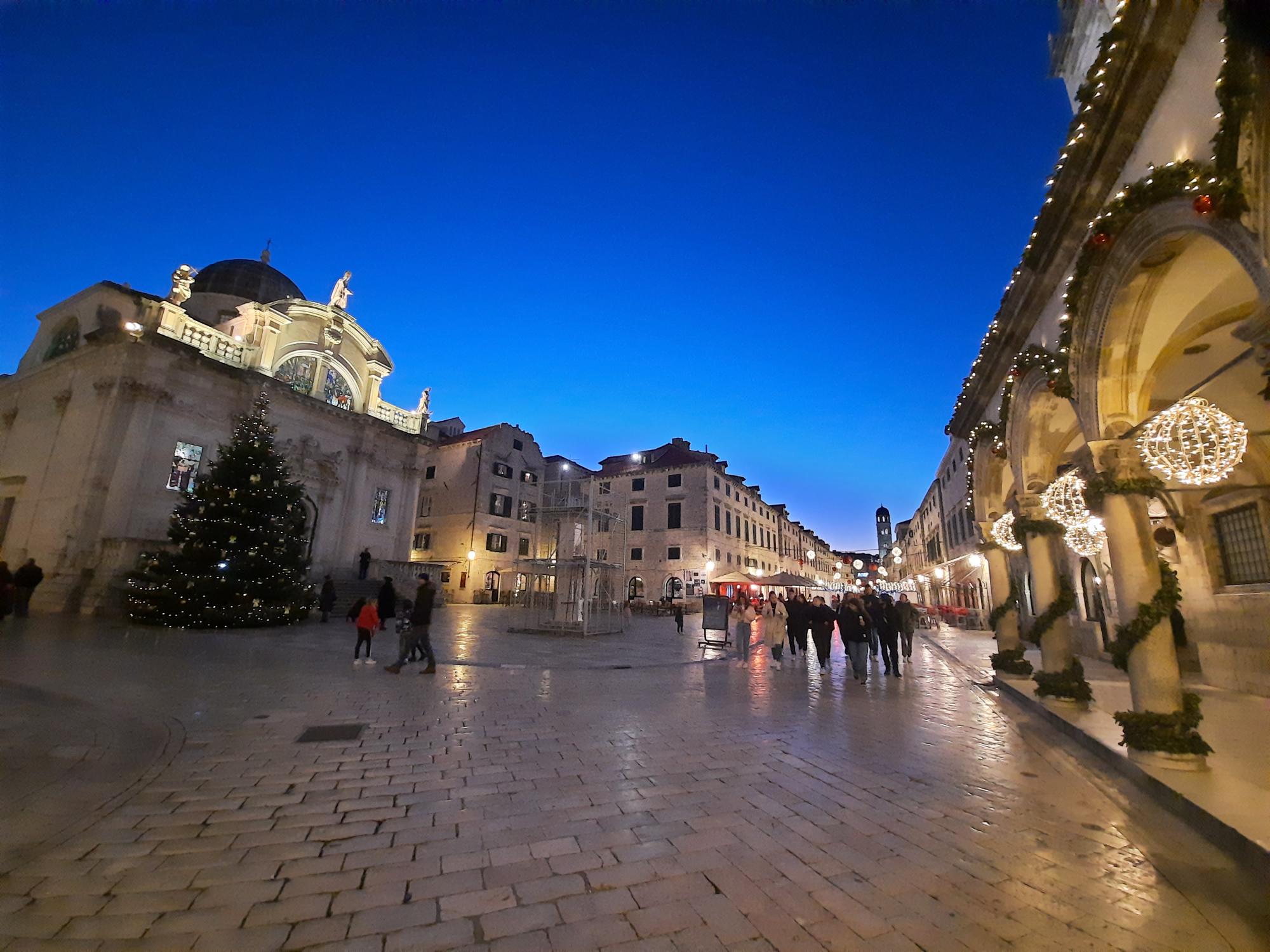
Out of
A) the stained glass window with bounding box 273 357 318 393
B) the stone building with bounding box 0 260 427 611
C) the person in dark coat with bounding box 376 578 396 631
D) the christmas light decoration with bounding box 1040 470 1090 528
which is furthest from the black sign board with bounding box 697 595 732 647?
the stained glass window with bounding box 273 357 318 393

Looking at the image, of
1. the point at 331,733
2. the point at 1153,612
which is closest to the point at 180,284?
the point at 331,733

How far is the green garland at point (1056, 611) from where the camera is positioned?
26.9 feet

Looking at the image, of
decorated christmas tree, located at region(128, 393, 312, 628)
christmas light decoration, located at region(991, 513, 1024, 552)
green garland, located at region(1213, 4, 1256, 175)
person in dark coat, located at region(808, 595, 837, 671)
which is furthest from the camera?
decorated christmas tree, located at region(128, 393, 312, 628)

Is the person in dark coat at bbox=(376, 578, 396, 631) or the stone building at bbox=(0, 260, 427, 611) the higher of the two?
the stone building at bbox=(0, 260, 427, 611)

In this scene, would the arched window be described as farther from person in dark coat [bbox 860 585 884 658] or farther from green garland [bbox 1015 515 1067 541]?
green garland [bbox 1015 515 1067 541]

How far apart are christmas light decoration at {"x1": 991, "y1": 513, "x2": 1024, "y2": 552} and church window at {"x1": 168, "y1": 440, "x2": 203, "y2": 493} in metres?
25.9

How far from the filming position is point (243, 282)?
29875 mm

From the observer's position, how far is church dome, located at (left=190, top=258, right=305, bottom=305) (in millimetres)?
29469

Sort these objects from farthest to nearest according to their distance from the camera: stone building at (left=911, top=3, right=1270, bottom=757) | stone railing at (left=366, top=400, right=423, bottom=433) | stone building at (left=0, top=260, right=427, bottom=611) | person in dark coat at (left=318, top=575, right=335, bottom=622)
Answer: stone railing at (left=366, top=400, right=423, bottom=433)
stone building at (left=0, top=260, right=427, bottom=611)
person in dark coat at (left=318, top=575, right=335, bottom=622)
stone building at (left=911, top=3, right=1270, bottom=757)

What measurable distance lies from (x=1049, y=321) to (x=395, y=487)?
29572 millimetres

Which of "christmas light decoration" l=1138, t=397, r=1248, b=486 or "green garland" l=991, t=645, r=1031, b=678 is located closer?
"christmas light decoration" l=1138, t=397, r=1248, b=486

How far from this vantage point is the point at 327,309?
2758 cm

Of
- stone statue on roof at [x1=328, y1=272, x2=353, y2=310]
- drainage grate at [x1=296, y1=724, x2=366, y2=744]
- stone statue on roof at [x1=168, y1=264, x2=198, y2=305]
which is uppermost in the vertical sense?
stone statue on roof at [x1=328, y1=272, x2=353, y2=310]

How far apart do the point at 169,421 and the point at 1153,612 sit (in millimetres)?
28018
